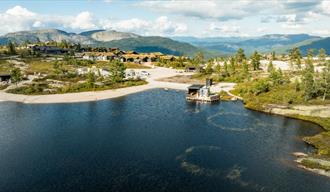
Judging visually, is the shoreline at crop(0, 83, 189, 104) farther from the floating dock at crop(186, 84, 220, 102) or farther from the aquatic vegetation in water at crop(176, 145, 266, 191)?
the aquatic vegetation in water at crop(176, 145, 266, 191)

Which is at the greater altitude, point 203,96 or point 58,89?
point 58,89

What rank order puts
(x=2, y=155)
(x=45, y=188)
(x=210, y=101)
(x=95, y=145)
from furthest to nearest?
1. (x=210, y=101)
2. (x=95, y=145)
3. (x=2, y=155)
4. (x=45, y=188)

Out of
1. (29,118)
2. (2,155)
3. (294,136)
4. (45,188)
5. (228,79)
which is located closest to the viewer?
(45,188)

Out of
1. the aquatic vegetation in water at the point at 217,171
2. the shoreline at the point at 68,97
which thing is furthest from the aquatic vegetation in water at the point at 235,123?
the shoreline at the point at 68,97

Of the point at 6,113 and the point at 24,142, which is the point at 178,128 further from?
the point at 6,113

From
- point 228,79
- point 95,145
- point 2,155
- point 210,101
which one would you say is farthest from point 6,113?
point 228,79

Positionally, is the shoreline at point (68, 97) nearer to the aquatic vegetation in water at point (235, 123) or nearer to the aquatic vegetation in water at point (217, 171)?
the aquatic vegetation in water at point (235, 123)

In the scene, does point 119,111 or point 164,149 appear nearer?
point 164,149

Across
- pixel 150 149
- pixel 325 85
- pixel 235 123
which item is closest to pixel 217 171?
pixel 150 149

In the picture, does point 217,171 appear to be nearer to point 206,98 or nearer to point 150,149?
point 150,149

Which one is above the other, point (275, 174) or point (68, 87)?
point (68, 87)
